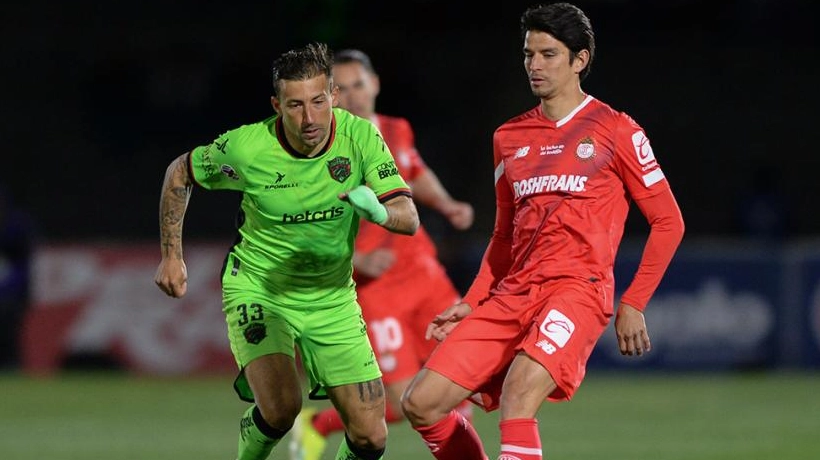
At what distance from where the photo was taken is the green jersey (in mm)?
6891

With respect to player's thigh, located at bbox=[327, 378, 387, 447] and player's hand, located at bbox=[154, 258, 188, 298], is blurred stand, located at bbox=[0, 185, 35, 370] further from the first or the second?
player's hand, located at bbox=[154, 258, 188, 298]

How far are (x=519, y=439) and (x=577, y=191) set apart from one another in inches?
42.6

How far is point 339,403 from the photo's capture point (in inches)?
282

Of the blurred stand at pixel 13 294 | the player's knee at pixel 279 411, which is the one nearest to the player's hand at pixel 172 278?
the player's knee at pixel 279 411

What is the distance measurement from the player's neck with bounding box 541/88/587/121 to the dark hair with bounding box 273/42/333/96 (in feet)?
3.21

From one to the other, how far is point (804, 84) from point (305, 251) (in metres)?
18.6

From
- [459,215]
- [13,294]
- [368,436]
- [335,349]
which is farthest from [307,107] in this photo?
[13,294]

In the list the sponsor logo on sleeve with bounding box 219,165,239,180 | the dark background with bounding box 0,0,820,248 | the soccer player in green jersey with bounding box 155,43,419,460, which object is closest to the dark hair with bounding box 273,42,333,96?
the soccer player in green jersey with bounding box 155,43,419,460

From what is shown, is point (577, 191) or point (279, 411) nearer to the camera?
point (577, 191)

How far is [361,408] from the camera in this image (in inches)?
281

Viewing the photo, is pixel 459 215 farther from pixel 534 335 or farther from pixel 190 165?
pixel 534 335

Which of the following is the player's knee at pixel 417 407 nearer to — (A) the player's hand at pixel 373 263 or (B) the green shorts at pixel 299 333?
(B) the green shorts at pixel 299 333

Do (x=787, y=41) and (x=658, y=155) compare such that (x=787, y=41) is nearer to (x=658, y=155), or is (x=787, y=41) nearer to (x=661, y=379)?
(x=658, y=155)

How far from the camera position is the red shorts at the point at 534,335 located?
6375 millimetres
